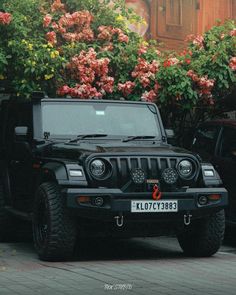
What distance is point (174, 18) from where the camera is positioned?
689 inches

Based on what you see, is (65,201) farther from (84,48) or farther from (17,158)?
(84,48)

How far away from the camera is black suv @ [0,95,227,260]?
8.71 metres

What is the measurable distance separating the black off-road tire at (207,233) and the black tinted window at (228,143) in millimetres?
1583

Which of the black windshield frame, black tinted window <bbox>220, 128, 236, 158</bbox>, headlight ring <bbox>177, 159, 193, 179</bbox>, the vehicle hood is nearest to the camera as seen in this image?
the vehicle hood

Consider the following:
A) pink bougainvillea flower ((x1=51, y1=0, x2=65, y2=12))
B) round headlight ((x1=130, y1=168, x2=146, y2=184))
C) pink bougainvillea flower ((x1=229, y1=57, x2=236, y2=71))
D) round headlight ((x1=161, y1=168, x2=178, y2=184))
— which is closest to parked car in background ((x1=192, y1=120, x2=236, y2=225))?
pink bougainvillea flower ((x1=229, y1=57, x2=236, y2=71))

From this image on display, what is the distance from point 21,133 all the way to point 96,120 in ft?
3.25

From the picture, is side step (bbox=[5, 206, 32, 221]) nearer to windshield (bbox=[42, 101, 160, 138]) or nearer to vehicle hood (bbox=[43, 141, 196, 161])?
vehicle hood (bbox=[43, 141, 196, 161])

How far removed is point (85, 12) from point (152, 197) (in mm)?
5173

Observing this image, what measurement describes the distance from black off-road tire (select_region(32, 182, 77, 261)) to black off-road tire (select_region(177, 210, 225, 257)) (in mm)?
1509

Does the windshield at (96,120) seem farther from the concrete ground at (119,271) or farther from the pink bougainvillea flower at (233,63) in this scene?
the pink bougainvillea flower at (233,63)

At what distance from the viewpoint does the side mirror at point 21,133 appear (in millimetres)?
9812

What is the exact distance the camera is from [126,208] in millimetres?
8703

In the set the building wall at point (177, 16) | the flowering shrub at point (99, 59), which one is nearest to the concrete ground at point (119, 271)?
the flowering shrub at point (99, 59)

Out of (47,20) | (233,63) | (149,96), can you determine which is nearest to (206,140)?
(149,96)
